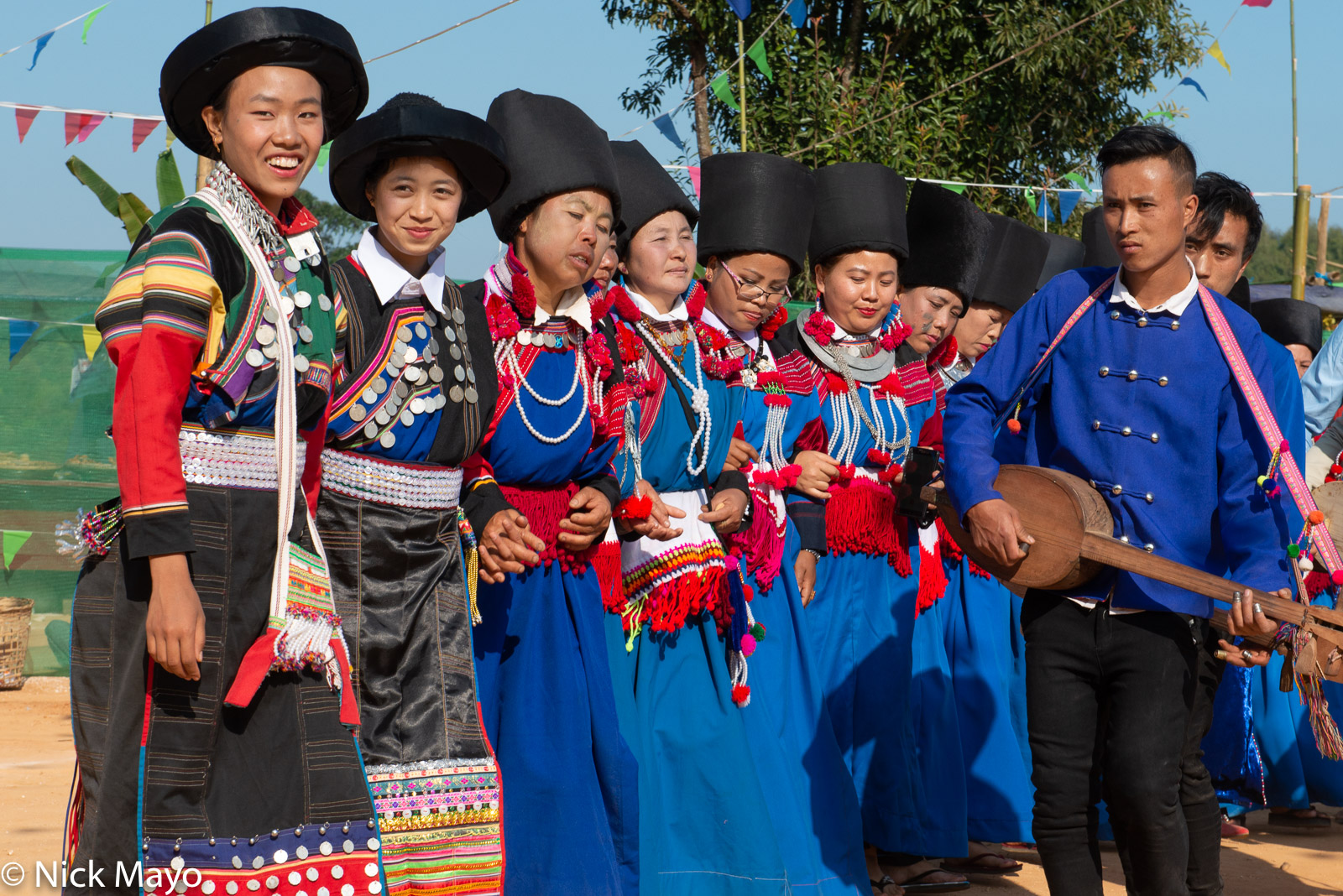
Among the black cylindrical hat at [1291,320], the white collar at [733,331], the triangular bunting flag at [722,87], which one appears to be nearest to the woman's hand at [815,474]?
the white collar at [733,331]

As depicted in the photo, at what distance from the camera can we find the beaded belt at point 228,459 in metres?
3.09

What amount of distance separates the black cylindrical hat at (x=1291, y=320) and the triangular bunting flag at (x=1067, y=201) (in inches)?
177

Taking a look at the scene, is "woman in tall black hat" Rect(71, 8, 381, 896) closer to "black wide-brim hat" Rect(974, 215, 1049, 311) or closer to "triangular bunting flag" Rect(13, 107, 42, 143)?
"black wide-brim hat" Rect(974, 215, 1049, 311)

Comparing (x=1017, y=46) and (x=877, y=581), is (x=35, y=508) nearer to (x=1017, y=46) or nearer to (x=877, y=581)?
(x=877, y=581)

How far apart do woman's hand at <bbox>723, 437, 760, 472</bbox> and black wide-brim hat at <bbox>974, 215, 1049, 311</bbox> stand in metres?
2.13

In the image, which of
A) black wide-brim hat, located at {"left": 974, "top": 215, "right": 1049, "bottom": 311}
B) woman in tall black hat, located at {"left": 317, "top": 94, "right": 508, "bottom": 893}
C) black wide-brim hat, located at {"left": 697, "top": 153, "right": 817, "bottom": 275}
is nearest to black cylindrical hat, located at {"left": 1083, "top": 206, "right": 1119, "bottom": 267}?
black wide-brim hat, located at {"left": 974, "top": 215, "right": 1049, "bottom": 311}

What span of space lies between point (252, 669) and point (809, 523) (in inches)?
113

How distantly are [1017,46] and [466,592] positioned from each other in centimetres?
1285

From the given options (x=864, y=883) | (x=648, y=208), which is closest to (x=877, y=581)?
(x=864, y=883)

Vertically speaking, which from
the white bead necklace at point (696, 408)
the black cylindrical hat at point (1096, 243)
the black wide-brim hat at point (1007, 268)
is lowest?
the white bead necklace at point (696, 408)

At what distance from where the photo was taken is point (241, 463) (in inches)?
124

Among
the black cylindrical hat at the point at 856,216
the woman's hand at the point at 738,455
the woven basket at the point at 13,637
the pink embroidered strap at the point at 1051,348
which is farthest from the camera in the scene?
the woven basket at the point at 13,637

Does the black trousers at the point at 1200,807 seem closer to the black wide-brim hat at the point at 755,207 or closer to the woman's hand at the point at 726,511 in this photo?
the woman's hand at the point at 726,511

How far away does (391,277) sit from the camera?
3.81m
